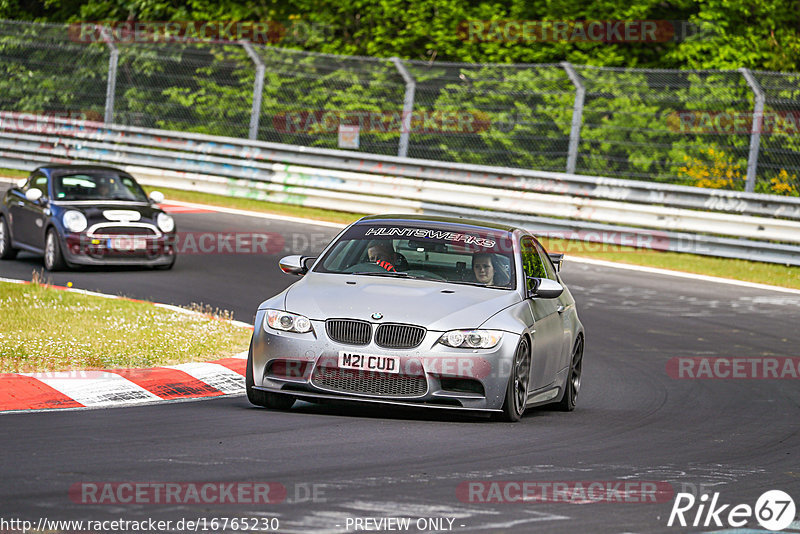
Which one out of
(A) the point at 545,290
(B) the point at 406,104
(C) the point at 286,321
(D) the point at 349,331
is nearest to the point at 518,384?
(A) the point at 545,290

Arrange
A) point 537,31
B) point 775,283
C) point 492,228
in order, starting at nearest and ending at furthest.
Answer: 1. point 492,228
2. point 775,283
3. point 537,31

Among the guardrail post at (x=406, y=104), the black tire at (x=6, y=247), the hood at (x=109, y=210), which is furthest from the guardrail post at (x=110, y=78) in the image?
the hood at (x=109, y=210)

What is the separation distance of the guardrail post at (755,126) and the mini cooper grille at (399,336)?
13.1 m

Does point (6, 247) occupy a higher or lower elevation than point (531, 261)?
lower

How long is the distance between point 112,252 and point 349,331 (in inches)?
365

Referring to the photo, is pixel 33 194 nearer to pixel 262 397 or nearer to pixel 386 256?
pixel 386 256

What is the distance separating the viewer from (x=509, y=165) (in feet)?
78.0

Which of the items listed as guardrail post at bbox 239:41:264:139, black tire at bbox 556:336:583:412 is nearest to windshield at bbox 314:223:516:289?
black tire at bbox 556:336:583:412

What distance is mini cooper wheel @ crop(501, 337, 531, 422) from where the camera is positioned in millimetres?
9031

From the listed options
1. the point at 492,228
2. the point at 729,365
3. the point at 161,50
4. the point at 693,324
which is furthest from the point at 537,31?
the point at 492,228

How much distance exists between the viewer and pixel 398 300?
9.09m

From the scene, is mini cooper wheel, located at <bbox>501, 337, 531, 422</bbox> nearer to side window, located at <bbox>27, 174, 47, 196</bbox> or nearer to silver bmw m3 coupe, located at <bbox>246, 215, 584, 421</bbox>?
silver bmw m3 coupe, located at <bbox>246, 215, 584, 421</bbox>

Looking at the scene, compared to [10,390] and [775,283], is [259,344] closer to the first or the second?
[10,390]

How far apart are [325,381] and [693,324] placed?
25.4 feet
